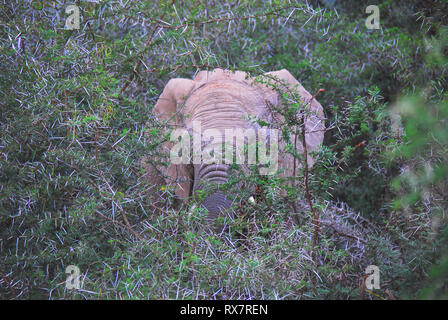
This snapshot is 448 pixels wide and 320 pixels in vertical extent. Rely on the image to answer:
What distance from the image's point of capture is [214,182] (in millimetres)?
3838

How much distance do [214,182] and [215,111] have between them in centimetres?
78

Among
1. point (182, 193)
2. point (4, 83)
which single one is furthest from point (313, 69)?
point (4, 83)

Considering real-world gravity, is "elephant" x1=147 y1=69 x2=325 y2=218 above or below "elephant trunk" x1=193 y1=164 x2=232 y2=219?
above

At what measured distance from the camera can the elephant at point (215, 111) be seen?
4.12 metres

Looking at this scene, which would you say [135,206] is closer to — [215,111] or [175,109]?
[215,111]

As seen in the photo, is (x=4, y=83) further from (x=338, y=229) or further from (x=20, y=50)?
(x=338, y=229)

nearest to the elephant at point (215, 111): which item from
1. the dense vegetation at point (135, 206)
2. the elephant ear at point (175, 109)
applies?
the elephant ear at point (175, 109)

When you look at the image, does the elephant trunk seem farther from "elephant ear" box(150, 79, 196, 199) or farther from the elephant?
"elephant ear" box(150, 79, 196, 199)

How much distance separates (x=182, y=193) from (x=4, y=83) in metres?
1.48

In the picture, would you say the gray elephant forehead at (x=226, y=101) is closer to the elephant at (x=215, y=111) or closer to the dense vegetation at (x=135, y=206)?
the elephant at (x=215, y=111)

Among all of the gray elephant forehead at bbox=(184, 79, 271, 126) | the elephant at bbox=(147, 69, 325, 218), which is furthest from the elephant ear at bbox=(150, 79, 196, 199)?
the gray elephant forehead at bbox=(184, 79, 271, 126)

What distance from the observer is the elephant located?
412 centimetres
